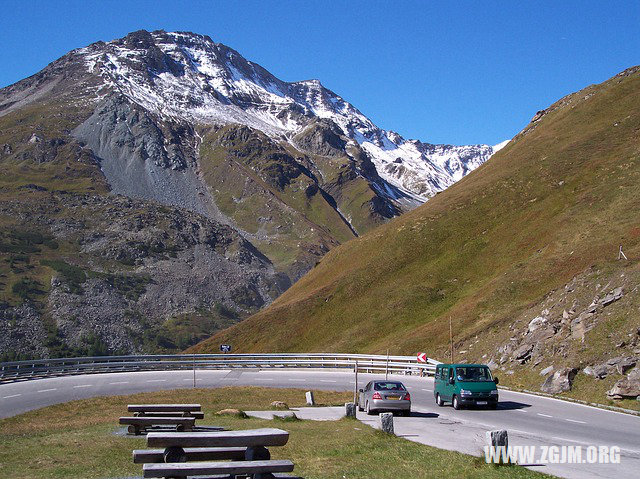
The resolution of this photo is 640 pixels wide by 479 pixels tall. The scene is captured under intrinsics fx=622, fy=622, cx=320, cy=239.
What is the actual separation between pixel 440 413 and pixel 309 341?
49.3 metres

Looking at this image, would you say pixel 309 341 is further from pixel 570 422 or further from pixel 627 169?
pixel 570 422

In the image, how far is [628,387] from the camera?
27.7m

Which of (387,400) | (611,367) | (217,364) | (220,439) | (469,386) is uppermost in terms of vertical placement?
(220,439)

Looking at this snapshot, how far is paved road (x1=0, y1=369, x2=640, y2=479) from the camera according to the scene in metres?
17.7

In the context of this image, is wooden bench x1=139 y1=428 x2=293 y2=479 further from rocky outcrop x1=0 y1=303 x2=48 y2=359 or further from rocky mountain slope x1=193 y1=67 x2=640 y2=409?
rocky outcrop x1=0 y1=303 x2=48 y2=359

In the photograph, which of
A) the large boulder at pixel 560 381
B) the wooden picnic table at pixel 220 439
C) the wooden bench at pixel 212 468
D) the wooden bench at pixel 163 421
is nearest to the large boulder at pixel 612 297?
the large boulder at pixel 560 381

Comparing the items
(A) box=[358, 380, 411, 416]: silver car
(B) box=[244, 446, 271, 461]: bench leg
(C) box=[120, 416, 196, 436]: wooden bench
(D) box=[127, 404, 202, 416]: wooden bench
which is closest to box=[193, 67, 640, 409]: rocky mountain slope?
(A) box=[358, 380, 411, 416]: silver car

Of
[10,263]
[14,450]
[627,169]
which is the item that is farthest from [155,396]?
[10,263]

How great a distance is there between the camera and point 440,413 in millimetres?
27609

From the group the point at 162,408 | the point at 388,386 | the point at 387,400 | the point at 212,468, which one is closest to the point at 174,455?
the point at 212,468

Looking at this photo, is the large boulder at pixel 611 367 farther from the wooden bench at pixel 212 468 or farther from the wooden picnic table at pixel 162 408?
the wooden bench at pixel 212 468

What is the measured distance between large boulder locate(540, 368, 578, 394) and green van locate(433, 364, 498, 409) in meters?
5.64

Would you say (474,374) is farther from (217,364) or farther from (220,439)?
(217,364)

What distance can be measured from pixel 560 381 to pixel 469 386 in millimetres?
7175
